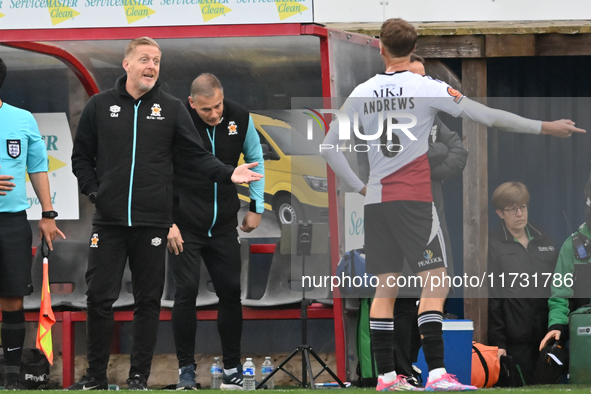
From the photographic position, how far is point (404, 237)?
4770mm

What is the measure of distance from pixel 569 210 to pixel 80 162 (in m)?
3.37

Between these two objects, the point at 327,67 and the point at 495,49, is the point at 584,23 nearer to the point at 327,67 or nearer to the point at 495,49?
the point at 495,49

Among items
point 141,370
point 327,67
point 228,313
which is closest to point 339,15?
point 327,67

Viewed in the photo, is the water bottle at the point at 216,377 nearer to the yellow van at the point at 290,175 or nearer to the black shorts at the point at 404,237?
the yellow van at the point at 290,175

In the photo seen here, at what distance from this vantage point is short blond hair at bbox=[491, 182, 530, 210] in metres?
6.27

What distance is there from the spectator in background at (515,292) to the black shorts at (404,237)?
59.5 inches

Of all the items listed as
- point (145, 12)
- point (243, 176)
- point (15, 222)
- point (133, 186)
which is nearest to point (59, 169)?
point (145, 12)

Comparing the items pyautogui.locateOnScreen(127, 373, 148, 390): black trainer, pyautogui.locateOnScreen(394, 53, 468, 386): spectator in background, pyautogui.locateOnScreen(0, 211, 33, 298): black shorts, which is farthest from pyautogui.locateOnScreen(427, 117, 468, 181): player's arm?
pyautogui.locateOnScreen(0, 211, 33, 298): black shorts

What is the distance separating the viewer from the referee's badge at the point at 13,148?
5258 mm

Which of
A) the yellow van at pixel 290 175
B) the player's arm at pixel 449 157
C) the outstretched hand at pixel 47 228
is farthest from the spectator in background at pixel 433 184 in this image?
the outstretched hand at pixel 47 228

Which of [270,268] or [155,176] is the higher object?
[155,176]

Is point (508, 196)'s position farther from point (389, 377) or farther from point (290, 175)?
point (389, 377)

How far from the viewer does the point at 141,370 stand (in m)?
5.05

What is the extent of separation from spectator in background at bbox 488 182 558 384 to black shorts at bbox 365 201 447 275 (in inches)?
59.5
